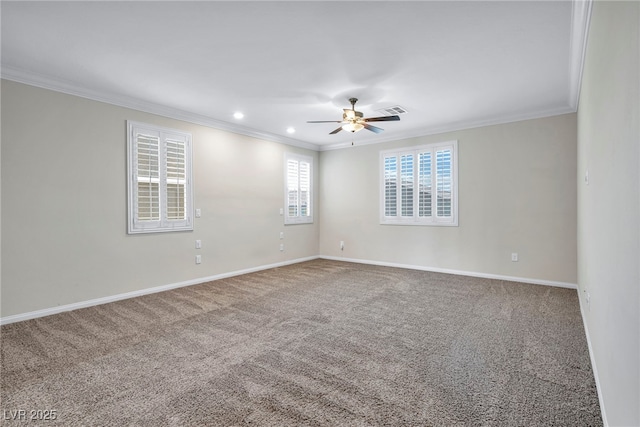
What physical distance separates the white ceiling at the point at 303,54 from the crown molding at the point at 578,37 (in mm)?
14

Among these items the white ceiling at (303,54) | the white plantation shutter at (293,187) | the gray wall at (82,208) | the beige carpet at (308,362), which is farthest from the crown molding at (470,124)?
the gray wall at (82,208)

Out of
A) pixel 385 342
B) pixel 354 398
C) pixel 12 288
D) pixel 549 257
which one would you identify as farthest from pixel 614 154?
pixel 12 288

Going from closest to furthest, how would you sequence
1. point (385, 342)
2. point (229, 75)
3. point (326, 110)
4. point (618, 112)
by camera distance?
point (618, 112) < point (385, 342) < point (229, 75) < point (326, 110)

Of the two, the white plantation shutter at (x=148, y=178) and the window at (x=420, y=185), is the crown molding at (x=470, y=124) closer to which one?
the window at (x=420, y=185)

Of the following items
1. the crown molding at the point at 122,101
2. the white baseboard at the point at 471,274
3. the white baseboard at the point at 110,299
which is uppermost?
the crown molding at the point at 122,101

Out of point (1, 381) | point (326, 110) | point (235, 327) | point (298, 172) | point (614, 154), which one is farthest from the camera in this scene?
point (298, 172)

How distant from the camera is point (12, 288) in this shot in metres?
3.43

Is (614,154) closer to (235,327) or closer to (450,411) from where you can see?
(450,411)

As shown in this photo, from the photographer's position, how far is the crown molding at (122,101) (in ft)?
11.3

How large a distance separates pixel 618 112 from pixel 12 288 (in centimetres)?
519

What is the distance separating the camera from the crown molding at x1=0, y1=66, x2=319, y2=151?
3457 mm

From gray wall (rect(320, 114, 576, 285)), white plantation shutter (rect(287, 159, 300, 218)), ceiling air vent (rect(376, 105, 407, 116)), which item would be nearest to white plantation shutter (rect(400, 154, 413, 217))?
gray wall (rect(320, 114, 576, 285))

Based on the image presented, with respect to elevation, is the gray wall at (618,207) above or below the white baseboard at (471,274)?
above

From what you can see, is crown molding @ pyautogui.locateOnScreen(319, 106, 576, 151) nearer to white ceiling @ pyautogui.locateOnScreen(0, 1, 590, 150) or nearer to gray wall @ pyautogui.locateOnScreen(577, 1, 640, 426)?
white ceiling @ pyautogui.locateOnScreen(0, 1, 590, 150)
